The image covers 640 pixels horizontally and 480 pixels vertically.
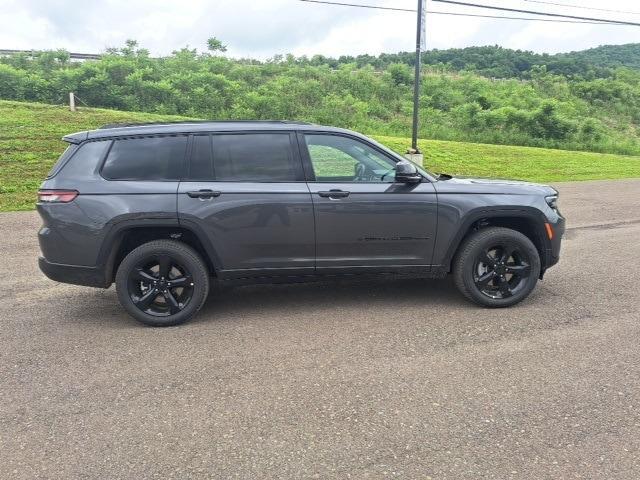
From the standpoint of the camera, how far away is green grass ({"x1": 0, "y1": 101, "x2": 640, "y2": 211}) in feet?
44.2

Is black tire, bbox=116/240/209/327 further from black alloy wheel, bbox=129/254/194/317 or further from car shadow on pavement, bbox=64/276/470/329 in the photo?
car shadow on pavement, bbox=64/276/470/329

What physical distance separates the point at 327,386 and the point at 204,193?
204 centimetres

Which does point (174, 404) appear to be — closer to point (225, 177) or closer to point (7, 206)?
point (225, 177)

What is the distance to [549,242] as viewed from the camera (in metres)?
5.23

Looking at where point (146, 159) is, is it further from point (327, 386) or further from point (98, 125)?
point (98, 125)

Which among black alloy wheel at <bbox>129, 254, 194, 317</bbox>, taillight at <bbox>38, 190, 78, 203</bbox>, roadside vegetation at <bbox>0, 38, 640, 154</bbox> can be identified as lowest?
black alloy wheel at <bbox>129, 254, 194, 317</bbox>

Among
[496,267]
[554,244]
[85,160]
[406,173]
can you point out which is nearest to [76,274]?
[85,160]

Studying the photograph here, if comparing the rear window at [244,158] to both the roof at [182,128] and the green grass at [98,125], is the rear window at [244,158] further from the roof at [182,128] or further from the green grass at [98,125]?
the green grass at [98,125]

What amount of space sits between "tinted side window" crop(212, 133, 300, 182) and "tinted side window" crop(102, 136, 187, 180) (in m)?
0.34

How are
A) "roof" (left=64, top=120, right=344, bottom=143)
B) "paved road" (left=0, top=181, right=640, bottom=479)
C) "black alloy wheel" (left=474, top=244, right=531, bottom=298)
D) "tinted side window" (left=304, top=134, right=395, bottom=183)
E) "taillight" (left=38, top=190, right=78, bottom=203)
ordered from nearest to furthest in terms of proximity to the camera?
"paved road" (left=0, top=181, right=640, bottom=479) < "taillight" (left=38, top=190, right=78, bottom=203) < "roof" (left=64, top=120, right=344, bottom=143) < "tinted side window" (left=304, top=134, right=395, bottom=183) < "black alloy wheel" (left=474, top=244, right=531, bottom=298)

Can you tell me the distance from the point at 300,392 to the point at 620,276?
444 centimetres

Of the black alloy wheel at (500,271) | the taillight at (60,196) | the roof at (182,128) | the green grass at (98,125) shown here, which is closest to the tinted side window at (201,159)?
the roof at (182,128)

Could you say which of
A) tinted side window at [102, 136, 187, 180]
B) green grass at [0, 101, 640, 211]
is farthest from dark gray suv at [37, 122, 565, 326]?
green grass at [0, 101, 640, 211]

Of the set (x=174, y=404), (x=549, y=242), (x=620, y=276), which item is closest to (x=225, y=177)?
(x=174, y=404)
